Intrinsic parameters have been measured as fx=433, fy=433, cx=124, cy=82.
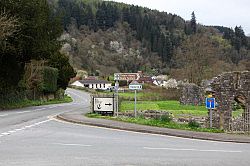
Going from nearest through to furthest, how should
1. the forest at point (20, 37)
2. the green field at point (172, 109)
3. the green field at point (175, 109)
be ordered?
the forest at point (20, 37), the green field at point (175, 109), the green field at point (172, 109)

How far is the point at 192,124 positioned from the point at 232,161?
10563 mm

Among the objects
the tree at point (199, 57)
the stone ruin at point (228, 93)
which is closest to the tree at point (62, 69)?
the tree at point (199, 57)

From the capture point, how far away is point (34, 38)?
3894 centimetres

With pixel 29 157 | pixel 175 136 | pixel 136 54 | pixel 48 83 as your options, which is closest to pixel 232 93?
pixel 175 136

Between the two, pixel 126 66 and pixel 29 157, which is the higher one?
pixel 126 66

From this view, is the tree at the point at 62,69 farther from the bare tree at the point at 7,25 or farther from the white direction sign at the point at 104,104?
the white direction sign at the point at 104,104

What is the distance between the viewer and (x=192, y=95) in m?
61.2

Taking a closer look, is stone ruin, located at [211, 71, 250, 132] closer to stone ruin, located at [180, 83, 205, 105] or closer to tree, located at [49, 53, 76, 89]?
stone ruin, located at [180, 83, 205, 105]

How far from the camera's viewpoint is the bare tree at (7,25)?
34.8 m

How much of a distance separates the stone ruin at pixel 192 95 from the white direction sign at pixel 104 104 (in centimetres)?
3114

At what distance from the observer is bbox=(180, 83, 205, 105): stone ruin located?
6050 centimetres

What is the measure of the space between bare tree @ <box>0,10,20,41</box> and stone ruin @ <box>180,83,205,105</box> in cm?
3024

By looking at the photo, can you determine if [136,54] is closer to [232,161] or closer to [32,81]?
[32,81]

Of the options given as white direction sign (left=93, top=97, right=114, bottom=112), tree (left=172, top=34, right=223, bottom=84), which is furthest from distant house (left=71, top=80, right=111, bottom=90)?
white direction sign (left=93, top=97, right=114, bottom=112)
